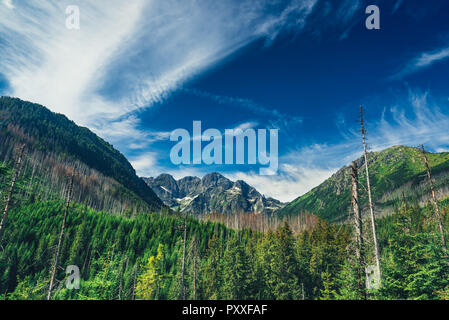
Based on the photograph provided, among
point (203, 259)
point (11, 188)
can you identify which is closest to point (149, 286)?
point (203, 259)

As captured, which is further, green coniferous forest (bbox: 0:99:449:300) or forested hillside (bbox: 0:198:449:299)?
green coniferous forest (bbox: 0:99:449:300)

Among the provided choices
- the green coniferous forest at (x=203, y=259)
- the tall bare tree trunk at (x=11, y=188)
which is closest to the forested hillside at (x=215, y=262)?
the green coniferous forest at (x=203, y=259)

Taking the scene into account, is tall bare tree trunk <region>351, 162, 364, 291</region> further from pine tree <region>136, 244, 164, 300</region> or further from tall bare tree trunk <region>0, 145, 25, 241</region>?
pine tree <region>136, 244, 164, 300</region>

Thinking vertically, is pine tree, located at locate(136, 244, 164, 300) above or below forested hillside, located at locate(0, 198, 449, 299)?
below

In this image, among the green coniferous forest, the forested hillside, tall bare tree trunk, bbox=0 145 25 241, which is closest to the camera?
the forested hillside

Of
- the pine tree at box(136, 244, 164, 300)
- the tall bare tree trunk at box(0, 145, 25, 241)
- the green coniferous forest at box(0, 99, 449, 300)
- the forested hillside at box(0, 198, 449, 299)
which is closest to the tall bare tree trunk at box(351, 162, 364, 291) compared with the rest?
the green coniferous forest at box(0, 99, 449, 300)

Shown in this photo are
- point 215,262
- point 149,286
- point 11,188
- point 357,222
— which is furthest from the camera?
point 215,262

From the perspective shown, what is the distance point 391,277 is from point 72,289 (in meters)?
73.9

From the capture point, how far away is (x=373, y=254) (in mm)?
Answer: 19406

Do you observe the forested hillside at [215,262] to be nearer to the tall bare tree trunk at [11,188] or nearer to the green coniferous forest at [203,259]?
the green coniferous forest at [203,259]

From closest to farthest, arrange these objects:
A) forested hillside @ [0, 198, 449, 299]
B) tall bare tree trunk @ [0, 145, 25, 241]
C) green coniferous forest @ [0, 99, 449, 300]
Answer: forested hillside @ [0, 198, 449, 299]
green coniferous forest @ [0, 99, 449, 300]
tall bare tree trunk @ [0, 145, 25, 241]

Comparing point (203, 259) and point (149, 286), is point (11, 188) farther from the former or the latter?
point (203, 259)
